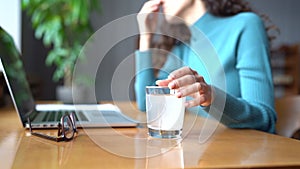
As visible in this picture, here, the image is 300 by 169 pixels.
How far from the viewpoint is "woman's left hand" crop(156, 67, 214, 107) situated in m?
0.58

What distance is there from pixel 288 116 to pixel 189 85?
0.69 meters

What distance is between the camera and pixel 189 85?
595 mm

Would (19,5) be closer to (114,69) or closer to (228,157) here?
(114,69)

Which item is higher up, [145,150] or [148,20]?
[148,20]

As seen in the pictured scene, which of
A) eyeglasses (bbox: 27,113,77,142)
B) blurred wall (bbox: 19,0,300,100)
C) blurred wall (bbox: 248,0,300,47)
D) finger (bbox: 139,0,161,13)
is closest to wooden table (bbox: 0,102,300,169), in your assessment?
eyeglasses (bbox: 27,113,77,142)

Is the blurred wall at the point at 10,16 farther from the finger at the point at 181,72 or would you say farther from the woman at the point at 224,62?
the finger at the point at 181,72

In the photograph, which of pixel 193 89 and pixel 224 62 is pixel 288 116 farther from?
pixel 193 89

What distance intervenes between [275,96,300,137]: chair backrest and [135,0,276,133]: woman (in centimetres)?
16

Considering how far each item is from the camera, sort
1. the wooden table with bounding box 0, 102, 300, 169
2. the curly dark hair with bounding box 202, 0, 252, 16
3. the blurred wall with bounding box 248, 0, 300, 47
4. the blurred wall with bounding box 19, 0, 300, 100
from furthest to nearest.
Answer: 1. the blurred wall with bounding box 248, 0, 300, 47
2. the blurred wall with bounding box 19, 0, 300, 100
3. the curly dark hair with bounding box 202, 0, 252, 16
4. the wooden table with bounding box 0, 102, 300, 169

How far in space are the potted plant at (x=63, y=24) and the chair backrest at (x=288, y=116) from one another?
174cm

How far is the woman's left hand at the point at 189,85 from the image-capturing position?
58 cm

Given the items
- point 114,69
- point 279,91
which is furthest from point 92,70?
point 279,91

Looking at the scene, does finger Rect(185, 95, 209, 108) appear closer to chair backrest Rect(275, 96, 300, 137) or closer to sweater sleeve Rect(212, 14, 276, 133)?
sweater sleeve Rect(212, 14, 276, 133)

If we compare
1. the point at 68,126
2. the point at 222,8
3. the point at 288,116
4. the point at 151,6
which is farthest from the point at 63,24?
the point at 68,126
